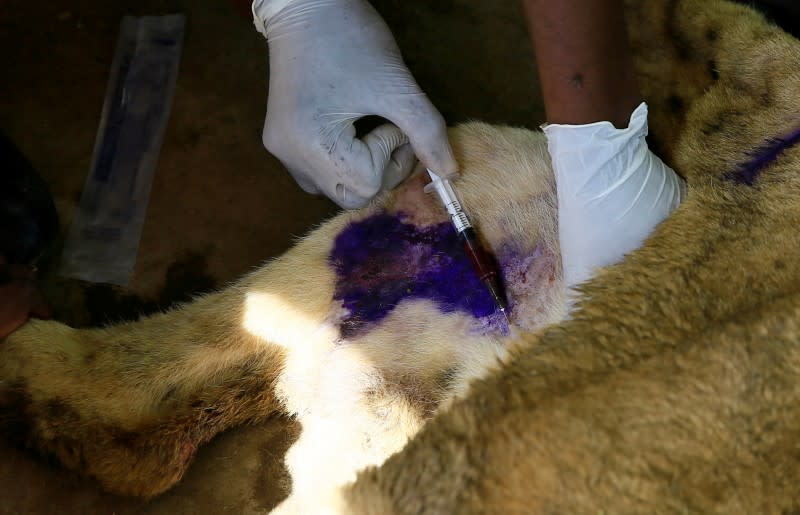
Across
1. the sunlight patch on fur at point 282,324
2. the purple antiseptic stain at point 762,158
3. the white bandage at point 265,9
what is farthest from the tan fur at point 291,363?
the white bandage at point 265,9

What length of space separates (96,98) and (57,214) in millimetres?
451

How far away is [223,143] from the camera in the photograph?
2.20 meters

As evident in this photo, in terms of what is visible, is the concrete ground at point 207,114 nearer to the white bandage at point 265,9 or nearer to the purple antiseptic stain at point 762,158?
the white bandage at point 265,9

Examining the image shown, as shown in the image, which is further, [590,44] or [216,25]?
[216,25]

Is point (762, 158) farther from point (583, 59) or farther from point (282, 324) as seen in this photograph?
point (282, 324)

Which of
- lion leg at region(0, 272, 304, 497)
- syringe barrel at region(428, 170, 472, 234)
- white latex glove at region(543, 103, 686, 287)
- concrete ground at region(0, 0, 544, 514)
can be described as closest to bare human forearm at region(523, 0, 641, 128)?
white latex glove at region(543, 103, 686, 287)

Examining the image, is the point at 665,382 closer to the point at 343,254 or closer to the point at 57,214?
the point at 343,254

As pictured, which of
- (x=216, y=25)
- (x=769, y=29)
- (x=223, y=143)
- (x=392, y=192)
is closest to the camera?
(x=769, y=29)

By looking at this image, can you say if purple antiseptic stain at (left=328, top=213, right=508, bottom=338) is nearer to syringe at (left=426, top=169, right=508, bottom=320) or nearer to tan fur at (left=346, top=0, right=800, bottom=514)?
syringe at (left=426, top=169, right=508, bottom=320)

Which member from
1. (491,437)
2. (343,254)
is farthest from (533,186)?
(491,437)

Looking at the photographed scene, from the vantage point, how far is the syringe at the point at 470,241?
163 cm

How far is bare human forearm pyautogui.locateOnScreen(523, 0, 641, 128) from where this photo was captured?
4.57 ft

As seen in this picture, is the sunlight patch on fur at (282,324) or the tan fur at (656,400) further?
the sunlight patch on fur at (282,324)

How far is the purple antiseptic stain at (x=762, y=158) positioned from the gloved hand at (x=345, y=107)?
0.70m
